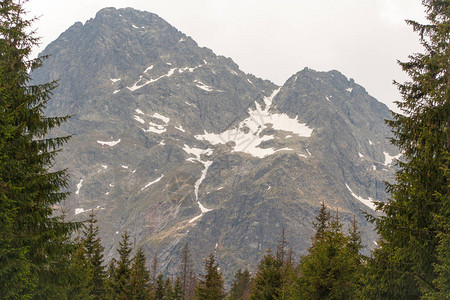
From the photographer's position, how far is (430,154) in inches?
467

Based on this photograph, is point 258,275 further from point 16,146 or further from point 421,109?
point 16,146

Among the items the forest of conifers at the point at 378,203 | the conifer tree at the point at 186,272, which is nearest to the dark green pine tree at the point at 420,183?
the forest of conifers at the point at 378,203

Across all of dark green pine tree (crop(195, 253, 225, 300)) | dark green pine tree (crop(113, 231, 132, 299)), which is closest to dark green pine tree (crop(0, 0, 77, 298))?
dark green pine tree (crop(113, 231, 132, 299))

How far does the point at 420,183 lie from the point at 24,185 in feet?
43.0

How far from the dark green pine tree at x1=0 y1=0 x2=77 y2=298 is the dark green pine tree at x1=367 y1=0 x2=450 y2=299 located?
11114 mm

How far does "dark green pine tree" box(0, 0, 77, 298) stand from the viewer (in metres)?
10.6

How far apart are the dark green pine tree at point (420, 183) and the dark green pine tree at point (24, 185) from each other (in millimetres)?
11114

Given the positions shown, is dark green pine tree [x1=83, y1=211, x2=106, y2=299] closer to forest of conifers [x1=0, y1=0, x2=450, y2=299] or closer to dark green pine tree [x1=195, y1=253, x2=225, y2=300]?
dark green pine tree [x1=195, y1=253, x2=225, y2=300]

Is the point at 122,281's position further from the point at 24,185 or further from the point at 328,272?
the point at 24,185

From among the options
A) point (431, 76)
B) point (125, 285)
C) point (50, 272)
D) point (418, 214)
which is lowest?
point (125, 285)

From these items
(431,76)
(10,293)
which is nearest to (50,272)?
(10,293)

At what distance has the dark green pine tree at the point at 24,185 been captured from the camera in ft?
34.7

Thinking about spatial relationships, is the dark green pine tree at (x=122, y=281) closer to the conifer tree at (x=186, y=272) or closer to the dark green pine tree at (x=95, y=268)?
the dark green pine tree at (x=95, y=268)

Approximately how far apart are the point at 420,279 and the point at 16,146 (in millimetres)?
13585
